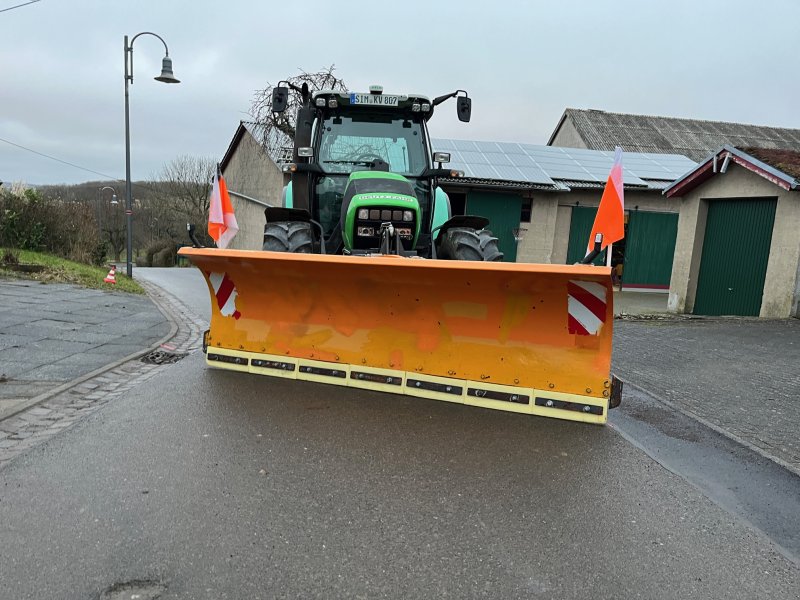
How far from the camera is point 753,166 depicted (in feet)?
33.5

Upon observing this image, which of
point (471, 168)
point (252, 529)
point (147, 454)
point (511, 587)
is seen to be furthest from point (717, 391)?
point (471, 168)

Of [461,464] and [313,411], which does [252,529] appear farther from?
[313,411]

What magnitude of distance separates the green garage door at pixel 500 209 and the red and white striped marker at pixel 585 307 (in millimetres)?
12059

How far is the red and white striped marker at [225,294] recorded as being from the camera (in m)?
5.21

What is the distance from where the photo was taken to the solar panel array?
16.5 m

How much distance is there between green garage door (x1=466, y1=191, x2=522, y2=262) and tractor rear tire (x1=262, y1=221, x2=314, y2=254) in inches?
429

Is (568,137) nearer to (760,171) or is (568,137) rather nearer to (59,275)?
(760,171)

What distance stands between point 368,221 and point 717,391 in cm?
386

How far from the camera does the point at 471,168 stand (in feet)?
54.9

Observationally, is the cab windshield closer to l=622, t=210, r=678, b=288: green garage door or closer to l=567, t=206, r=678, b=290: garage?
l=567, t=206, r=678, b=290: garage

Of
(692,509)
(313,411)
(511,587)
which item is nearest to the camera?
(511,587)

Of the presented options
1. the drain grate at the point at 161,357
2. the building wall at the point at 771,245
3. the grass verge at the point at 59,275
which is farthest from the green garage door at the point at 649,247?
the drain grate at the point at 161,357

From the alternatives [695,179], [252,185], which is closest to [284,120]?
[252,185]

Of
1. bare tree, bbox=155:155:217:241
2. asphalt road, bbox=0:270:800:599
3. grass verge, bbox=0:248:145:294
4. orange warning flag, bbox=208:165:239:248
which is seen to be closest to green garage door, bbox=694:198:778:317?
asphalt road, bbox=0:270:800:599
